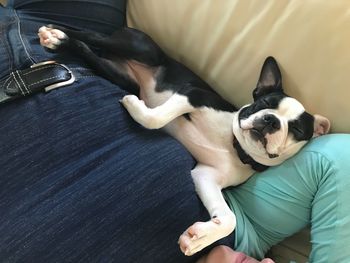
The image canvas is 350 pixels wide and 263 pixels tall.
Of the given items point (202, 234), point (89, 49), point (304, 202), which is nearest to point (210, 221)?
point (202, 234)

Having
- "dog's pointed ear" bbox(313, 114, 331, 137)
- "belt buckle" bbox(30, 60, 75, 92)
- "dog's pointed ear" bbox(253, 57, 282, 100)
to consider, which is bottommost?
"belt buckle" bbox(30, 60, 75, 92)

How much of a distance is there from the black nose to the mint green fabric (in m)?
0.10

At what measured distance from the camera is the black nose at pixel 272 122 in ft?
4.21

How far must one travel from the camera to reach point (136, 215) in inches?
43.9

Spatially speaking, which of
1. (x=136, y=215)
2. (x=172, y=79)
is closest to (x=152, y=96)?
(x=172, y=79)

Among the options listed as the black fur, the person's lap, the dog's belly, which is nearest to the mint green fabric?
the person's lap

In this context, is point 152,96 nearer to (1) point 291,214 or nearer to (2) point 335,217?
(1) point 291,214

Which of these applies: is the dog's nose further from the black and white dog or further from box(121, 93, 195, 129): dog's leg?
box(121, 93, 195, 129): dog's leg

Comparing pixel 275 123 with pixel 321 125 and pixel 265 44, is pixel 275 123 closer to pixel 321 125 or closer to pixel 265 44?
pixel 321 125

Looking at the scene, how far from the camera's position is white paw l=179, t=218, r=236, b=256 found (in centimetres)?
110

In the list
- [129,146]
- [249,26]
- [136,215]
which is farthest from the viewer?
[249,26]

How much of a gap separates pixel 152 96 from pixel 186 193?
0.42 metres

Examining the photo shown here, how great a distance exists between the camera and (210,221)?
1.15 m

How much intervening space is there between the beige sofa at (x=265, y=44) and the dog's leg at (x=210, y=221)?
0.25 m
